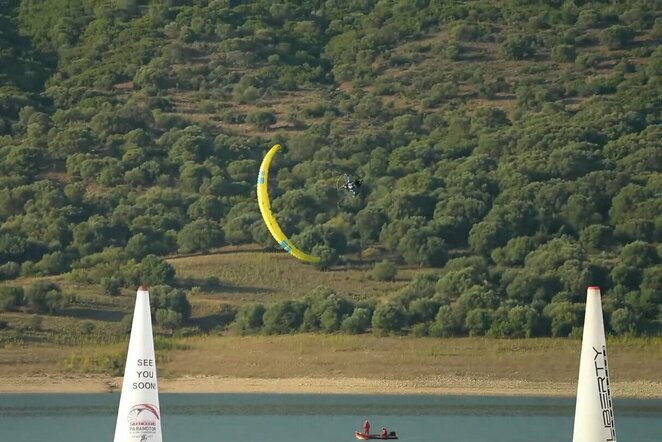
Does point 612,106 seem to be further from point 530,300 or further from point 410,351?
point 410,351

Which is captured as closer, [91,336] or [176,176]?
[91,336]

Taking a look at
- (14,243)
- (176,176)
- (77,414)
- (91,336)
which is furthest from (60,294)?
(176,176)

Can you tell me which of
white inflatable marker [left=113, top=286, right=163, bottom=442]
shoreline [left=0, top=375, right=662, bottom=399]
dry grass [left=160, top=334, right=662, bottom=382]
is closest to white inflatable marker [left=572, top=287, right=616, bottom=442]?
white inflatable marker [left=113, top=286, right=163, bottom=442]

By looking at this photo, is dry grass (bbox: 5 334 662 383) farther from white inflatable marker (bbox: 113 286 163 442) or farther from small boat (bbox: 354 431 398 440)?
white inflatable marker (bbox: 113 286 163 442)

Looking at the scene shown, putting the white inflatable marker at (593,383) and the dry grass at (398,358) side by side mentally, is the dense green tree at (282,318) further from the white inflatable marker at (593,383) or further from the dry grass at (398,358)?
the white inflatable marker at (593,383)

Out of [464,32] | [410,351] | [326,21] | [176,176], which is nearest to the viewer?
[410,351]

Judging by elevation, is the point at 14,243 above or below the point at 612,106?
below

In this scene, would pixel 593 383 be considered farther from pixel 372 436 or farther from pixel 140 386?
pixel 372 436

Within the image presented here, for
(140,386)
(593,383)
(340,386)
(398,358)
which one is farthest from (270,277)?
(593,383)
